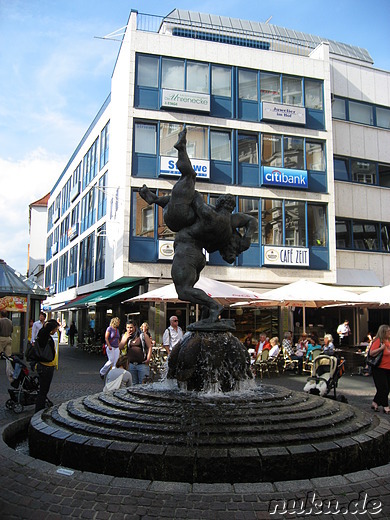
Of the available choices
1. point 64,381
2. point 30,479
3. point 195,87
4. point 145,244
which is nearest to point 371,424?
point 30,479

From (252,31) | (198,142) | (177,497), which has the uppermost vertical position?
(252,31)

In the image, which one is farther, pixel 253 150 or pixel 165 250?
pixel 253 150

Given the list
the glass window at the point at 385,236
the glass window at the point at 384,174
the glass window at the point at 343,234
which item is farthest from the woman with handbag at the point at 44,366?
the glass window at the point at 384,174

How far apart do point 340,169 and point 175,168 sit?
933 centimetres

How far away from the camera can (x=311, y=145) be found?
25.1 m

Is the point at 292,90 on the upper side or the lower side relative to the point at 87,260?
upper

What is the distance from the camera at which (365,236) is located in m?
26.3

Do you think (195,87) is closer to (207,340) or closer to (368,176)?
(368,176)

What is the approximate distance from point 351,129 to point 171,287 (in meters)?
16.2

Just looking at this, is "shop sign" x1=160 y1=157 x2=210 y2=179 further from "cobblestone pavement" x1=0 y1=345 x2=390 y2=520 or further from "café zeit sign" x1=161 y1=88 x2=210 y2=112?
"cobblestone pavement" x1=0 y1=345 x2=390 y2=520

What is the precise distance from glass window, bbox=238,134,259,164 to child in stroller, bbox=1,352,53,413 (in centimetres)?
1722

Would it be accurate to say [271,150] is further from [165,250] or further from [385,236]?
[385,236]

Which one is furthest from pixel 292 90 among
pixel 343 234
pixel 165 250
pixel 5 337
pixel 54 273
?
pixel 54 273

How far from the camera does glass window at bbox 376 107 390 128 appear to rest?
27.6 metres
